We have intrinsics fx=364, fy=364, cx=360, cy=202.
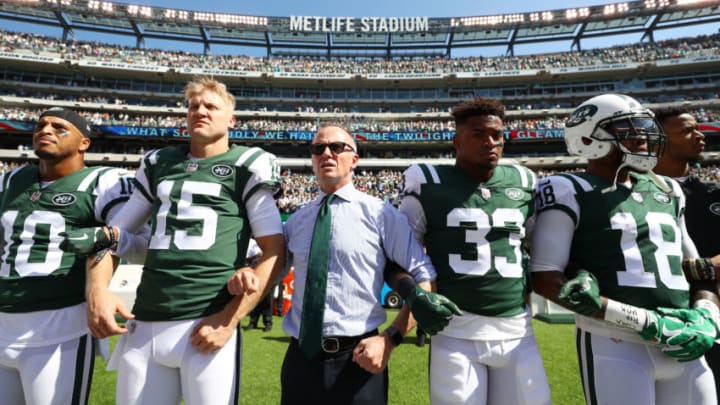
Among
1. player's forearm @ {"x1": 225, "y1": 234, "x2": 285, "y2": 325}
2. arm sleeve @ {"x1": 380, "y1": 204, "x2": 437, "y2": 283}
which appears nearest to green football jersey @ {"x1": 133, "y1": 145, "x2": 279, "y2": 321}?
player's forearm @ {"x1": 225, "y1": 234, "x2": 285, "y2": 325}

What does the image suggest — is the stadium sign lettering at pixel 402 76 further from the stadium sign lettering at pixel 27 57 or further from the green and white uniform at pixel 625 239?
the green and white uniform at pixel 625 239

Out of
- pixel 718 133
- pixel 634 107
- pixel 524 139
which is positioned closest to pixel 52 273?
pixel 634 107

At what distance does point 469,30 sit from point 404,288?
151ft

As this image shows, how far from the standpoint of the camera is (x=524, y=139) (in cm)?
3484

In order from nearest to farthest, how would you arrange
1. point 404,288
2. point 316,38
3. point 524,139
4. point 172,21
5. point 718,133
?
point 404,288 → point 718,133 → point 524,139 → point 172,21 → point 316,38

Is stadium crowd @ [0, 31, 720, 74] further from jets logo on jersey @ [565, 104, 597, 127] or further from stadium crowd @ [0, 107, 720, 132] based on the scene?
jets logo on jersey @ [565, 104, 597, 127]

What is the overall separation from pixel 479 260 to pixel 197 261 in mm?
1562

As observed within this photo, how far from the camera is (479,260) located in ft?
6.86

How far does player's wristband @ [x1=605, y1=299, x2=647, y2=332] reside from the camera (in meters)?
1.81

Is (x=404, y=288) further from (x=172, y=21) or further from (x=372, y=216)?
(x=172, y=21)

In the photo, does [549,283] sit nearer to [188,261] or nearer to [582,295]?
[582,295]

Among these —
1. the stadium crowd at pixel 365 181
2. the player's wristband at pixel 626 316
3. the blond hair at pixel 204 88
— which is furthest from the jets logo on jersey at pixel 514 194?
the stadium crowd at pixel 365 181

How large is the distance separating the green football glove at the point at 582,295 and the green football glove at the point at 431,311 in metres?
0.58

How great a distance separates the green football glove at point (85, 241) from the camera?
1856 mm
